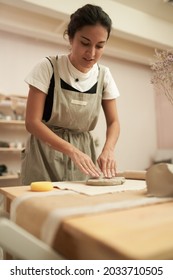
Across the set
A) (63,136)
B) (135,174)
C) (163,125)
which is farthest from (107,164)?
(163,125)

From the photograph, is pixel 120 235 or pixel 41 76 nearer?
pixel 120 235

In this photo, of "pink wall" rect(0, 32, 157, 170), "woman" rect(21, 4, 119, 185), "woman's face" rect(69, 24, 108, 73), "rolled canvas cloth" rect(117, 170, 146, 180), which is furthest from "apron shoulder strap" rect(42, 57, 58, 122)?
"pink wall" rect(0, 32, 157, 170)

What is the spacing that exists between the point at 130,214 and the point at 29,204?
24 centimetres

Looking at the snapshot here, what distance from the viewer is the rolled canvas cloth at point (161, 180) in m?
0.68

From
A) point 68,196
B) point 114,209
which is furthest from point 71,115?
point 114,209

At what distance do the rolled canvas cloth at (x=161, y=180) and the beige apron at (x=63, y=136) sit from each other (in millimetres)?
509

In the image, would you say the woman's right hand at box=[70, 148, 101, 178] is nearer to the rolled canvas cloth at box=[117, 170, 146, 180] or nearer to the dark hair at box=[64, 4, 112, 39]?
the rolled canvas cloth at box=[117, 170, 146, 180]

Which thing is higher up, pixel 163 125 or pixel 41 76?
pixel 41 76

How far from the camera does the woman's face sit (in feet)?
3.68

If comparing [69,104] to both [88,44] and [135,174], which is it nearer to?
[88,44]

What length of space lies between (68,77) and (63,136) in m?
0.27

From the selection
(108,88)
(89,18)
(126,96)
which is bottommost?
(108,88)

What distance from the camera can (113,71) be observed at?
14.6ft

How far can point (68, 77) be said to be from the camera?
1.22 metres
